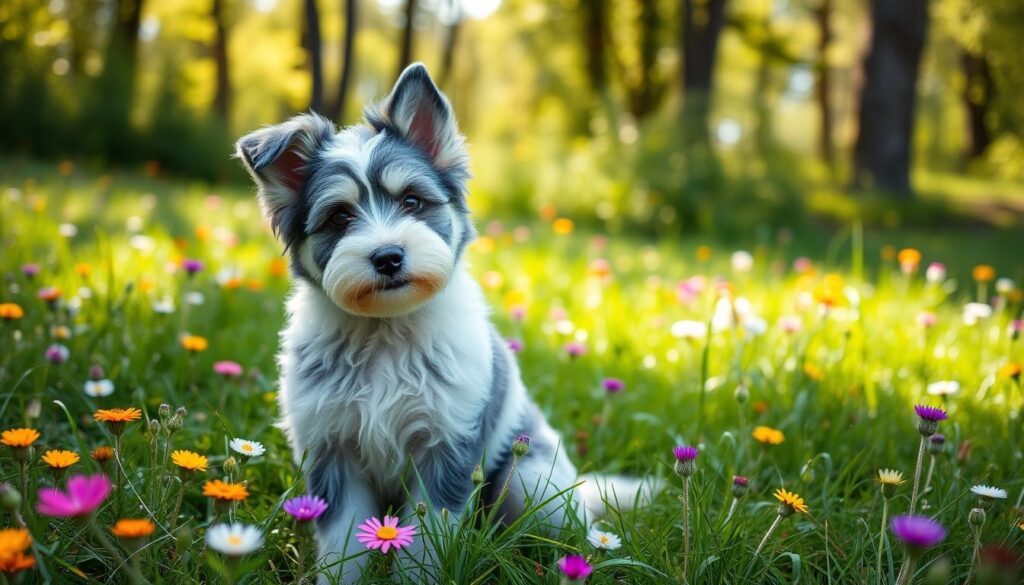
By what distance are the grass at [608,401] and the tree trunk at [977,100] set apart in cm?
2296

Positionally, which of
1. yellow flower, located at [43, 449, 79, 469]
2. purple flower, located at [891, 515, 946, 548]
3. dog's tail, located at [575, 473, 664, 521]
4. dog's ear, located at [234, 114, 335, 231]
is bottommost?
dog's tail, located at [575, 473, 664, 521]

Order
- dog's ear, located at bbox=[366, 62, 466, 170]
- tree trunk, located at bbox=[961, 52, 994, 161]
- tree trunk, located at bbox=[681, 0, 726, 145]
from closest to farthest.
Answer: dog's ear, located at bbox=[366, 62, 466, 170] → tree trunk, located at bbox=[681, 0, 726, 145] → tree trunk, located at bbox=[961, 52, 994, 161]

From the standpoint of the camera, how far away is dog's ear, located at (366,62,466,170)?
9.41 feet

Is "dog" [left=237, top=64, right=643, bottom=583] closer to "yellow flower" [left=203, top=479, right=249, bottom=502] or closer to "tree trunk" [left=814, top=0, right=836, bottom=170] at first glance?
"yellow flower" [left=203, top=479, right=249, bottom=502]

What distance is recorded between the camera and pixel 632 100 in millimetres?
22672

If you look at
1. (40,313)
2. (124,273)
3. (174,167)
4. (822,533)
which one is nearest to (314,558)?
(822,533)

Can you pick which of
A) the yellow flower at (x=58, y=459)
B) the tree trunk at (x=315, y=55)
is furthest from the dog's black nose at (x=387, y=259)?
the tree trunk at (x=315, y=55)

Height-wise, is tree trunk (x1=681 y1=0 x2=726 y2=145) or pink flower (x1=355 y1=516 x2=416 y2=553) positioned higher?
tree trunk (x1=681 y1=0 x2=726 y2=145)

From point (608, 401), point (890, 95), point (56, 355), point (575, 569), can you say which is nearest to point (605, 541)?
point (575, 569)

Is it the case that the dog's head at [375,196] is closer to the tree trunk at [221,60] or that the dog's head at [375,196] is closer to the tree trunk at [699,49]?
the tree trunk at [699,49]

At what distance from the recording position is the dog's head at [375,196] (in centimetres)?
252

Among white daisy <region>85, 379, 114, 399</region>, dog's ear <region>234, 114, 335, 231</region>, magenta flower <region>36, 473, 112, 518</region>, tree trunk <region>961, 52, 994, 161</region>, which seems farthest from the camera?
tree trunk <region>961, 52, 994, 161</region>

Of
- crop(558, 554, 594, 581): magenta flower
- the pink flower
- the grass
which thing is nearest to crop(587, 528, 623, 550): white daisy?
the grass

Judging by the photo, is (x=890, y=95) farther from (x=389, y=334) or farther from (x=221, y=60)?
(x=221, y=60)
